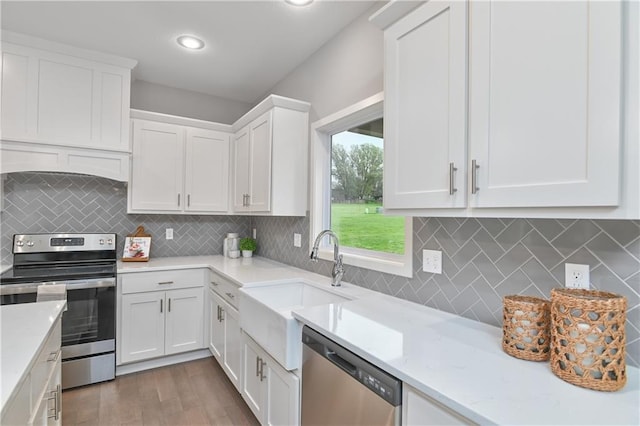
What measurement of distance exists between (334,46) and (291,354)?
213 centimetres

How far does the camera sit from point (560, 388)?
0.88m

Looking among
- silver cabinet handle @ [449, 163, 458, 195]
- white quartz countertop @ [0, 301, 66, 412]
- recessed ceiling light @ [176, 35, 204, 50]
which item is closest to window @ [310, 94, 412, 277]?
silver cabinet handle @ [449, 163, 458, 195]

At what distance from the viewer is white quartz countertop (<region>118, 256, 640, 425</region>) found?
30.6 inches

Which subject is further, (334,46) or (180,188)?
(180,188)

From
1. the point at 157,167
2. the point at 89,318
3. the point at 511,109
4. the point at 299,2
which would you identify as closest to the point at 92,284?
the point at 89,318

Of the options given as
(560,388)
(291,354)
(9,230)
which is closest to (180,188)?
(9,230)

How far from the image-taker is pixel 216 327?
2.76 meters

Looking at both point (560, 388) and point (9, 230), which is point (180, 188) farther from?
point (560, 388)

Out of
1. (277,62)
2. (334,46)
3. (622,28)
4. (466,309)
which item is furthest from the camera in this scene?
(277,62)

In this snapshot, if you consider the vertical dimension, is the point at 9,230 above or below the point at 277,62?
below

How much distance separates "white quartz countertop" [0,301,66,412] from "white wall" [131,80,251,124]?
8.08 feet

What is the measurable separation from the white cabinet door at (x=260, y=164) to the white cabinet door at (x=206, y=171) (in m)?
0.57

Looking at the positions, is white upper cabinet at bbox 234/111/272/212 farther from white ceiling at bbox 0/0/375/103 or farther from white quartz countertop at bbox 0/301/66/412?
white quartz countertop at bbox 0/301/66/412

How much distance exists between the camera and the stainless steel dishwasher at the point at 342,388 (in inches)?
40.6
